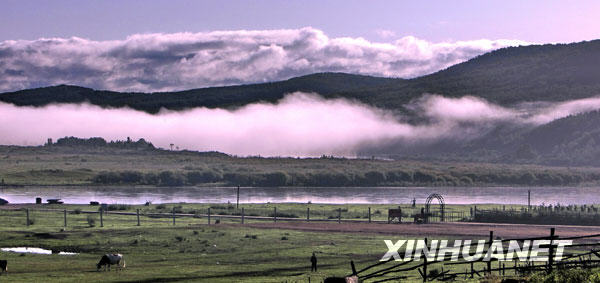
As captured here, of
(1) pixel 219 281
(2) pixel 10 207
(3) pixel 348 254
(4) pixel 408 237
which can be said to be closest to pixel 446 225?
(4) pixel 408 237

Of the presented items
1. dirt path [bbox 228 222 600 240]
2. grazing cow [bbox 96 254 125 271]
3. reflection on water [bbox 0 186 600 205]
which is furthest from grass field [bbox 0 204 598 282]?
reflection on water [bbox 0 186 600 205]

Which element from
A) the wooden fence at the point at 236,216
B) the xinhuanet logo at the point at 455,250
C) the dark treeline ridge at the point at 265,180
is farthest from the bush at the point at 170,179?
the xinhuanet logo at the point at 455,250

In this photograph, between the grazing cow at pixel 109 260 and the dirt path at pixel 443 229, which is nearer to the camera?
the grazing cow at pixel 109 260

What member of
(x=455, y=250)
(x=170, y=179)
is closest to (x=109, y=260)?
(x=455, y=250)

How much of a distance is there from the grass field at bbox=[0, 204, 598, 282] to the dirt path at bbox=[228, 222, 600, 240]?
9cm

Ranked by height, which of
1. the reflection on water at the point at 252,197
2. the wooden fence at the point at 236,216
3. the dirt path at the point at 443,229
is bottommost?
the dirt path at the point at 443,229

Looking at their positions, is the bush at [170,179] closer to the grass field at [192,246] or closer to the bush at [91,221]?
the grass field at [192,246]

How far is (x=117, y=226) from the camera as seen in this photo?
7250 cm

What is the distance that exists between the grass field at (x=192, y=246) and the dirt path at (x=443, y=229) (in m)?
0.09

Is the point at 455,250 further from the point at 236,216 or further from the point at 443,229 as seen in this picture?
the point at 236,216

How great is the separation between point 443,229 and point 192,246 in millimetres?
21197

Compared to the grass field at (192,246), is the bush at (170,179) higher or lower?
higher

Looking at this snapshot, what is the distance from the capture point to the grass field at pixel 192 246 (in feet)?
148

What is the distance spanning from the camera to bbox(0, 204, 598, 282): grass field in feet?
148
